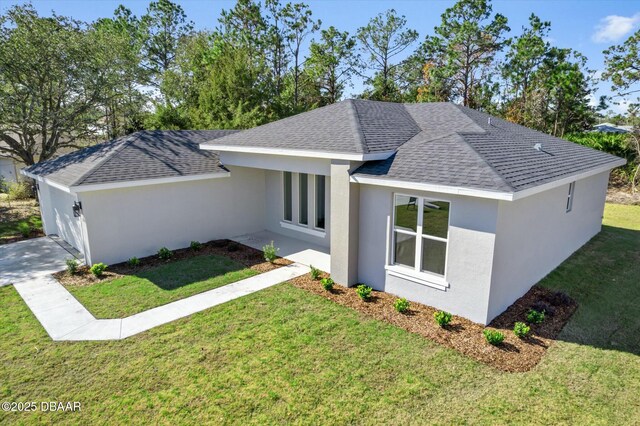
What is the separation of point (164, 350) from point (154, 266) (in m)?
5.53

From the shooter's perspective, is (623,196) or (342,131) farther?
(623,196)

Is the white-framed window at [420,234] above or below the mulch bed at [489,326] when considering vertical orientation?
above

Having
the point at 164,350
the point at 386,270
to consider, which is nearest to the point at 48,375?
the point at 164,350

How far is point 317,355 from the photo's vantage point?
7.39 metres

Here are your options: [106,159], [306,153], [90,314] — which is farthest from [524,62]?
[90,314]

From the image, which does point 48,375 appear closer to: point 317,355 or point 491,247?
point 317,355

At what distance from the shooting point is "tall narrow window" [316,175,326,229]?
14492 millimetres

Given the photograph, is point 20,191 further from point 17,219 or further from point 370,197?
point 370,197

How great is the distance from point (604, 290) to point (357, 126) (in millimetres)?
8698

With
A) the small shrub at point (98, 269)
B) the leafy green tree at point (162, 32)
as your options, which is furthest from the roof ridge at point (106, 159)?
the leafy green tree at point (162, 32)

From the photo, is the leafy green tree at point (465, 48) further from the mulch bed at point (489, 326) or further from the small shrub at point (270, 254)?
the mulch bed at point (489, 326)

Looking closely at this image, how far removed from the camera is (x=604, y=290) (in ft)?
34.8

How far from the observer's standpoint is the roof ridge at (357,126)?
10156 mm

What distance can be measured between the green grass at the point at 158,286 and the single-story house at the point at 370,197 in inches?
72.4
